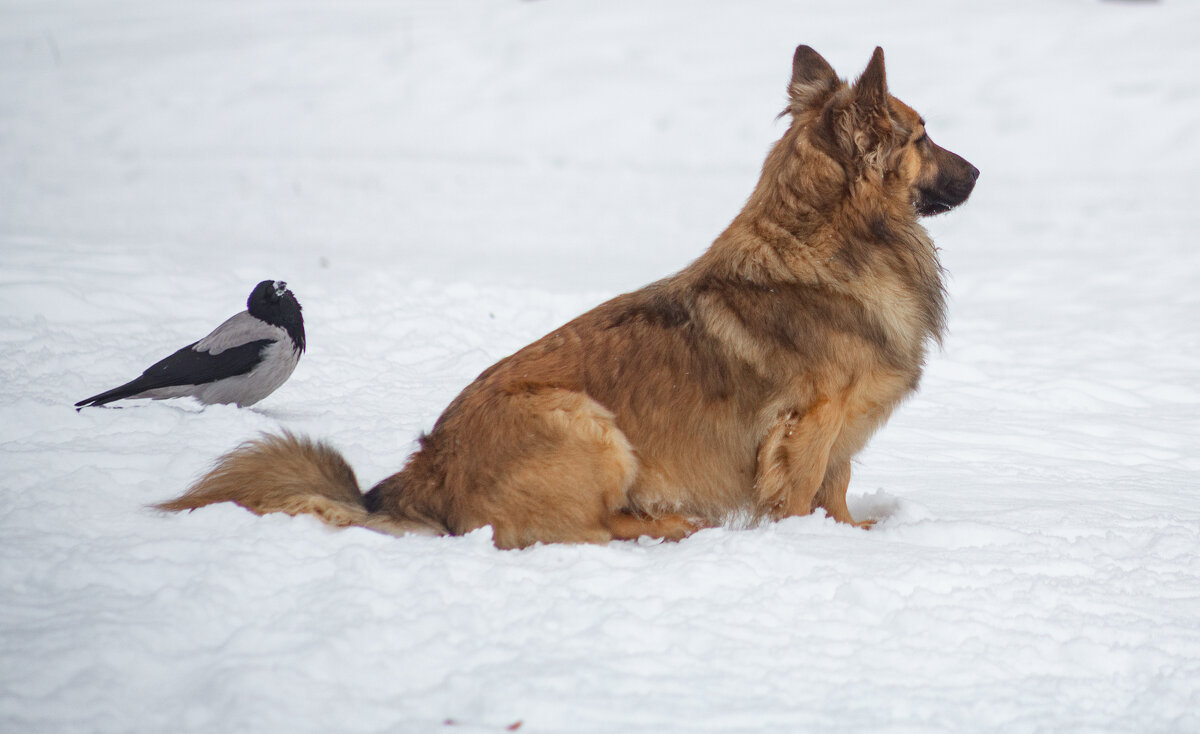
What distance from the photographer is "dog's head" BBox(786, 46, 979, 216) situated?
354cm

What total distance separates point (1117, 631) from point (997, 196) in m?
9.73

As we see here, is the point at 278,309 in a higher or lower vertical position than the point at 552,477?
higher

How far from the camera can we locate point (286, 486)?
3.17 metres

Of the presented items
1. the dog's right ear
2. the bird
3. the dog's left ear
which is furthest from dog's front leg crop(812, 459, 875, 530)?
the bird

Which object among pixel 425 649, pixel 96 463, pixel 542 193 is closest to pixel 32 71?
pixel 542 193

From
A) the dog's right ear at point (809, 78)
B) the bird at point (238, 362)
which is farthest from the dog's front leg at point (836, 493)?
the bird at point (238, 362)

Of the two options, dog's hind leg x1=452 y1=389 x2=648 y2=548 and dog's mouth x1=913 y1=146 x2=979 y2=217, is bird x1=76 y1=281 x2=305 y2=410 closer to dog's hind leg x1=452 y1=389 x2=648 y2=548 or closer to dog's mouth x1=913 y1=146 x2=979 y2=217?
dog's hind leg x1=452 y1=389 x2=648 y2=548

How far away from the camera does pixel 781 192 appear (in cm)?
368

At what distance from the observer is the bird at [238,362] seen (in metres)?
4.62

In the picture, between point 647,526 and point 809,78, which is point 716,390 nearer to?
point 647,526

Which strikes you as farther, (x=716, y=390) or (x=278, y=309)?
(x=278, y=309)

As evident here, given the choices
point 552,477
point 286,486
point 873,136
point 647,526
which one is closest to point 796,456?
point 647,526

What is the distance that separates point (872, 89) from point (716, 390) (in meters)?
1.23

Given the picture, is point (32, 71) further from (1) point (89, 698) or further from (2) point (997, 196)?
(1) point (89, 698)
